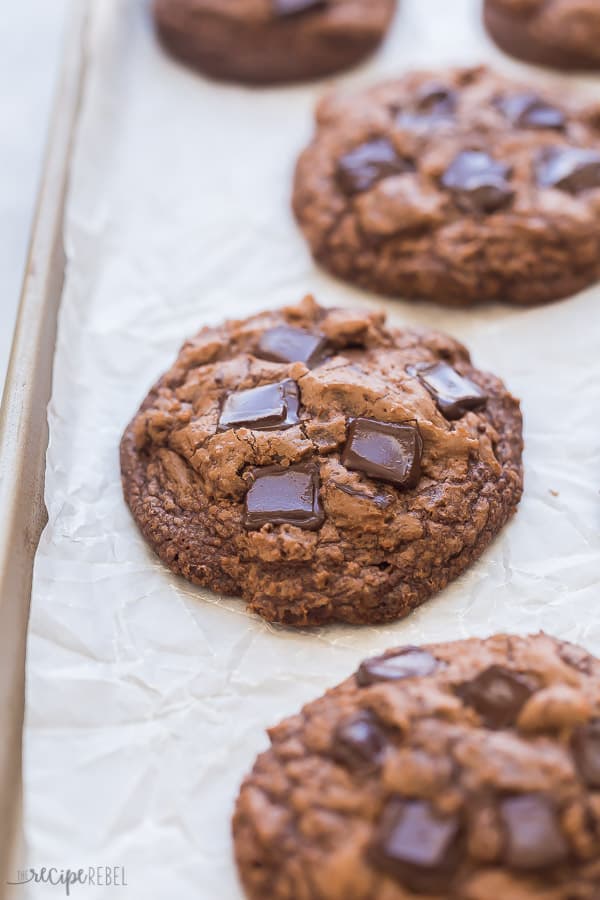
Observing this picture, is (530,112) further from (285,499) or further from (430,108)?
(285,499)

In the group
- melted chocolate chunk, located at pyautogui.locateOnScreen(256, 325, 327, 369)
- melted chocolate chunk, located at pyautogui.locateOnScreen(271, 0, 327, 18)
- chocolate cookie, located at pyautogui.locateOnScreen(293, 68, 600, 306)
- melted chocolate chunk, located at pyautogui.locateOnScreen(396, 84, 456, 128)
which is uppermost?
melted chocolate chunk, located at pyautogui.locateOnScreen(271, 0, 327, 18)

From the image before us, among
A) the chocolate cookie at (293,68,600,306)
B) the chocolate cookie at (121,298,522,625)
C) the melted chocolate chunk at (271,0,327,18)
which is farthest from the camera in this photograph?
the melted chocolate chunk at (271,0,327,18)

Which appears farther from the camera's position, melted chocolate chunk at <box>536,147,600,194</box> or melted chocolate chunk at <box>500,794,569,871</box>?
melted chocolate chunk at <box>536,147,600,194</box>

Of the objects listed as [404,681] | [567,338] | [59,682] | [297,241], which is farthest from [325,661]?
[297,241]

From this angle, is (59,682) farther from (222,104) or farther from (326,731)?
(222,104)

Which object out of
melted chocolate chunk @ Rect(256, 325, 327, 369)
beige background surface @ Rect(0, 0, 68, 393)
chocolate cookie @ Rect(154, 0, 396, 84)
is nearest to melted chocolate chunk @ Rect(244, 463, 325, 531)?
melted chocolate chunk @ Rect(256, 325, 327, 369)

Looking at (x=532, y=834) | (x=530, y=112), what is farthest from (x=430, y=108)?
(x=532, y=834)

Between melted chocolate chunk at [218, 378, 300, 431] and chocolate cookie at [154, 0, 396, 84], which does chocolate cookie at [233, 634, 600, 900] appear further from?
chocolate cookie at [154, 0, 396, 84]
